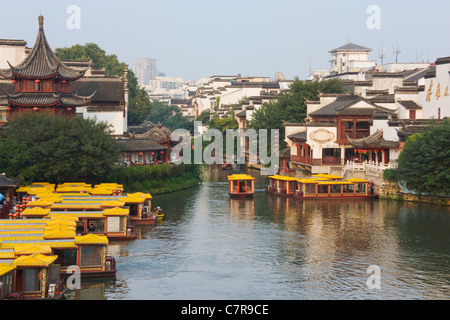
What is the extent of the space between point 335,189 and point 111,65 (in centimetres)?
5853

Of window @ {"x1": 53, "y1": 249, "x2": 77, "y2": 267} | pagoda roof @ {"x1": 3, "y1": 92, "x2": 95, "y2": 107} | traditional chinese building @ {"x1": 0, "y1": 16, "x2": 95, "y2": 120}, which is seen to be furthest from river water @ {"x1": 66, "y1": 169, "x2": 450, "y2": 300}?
traditional chinese building @ {"x1": 0, "y1": 16, "x2": 95, "y2": 120}

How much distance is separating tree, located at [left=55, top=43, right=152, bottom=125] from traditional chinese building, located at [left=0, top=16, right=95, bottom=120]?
120ft

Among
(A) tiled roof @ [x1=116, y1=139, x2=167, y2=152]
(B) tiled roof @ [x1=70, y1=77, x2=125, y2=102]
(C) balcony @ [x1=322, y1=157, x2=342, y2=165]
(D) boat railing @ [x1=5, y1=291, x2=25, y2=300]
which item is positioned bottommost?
(D) boat railing @ [x1=5, y1=291, x2=25, y2=300]

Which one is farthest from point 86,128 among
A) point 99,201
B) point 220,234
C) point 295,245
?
point 295,245

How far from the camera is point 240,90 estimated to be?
114m

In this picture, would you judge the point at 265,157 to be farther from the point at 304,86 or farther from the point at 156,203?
the point at 156,203

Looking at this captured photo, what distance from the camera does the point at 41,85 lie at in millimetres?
51125

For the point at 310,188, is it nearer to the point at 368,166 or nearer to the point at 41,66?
the point at 368,166

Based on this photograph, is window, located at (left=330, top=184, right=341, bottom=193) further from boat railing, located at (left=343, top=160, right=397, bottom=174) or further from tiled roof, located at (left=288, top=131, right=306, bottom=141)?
tiled roof, located at (left=288, top=131, right=306, bottom=141)

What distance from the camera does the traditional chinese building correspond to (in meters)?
50.0

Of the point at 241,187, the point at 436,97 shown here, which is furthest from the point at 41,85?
the point at 436,97

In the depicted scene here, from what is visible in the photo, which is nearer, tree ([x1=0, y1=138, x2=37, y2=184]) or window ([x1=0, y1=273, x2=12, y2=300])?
window ([x1=0, y1=273, x2=12, y2=300])

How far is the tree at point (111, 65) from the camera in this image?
91875 millimetres

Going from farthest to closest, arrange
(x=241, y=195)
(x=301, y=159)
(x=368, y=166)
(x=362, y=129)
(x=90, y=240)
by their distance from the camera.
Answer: (x=301, y=159)
(x=362, y=129)
(x=368, y=166)
(x=241, y=195)
(x=90, y=240)
